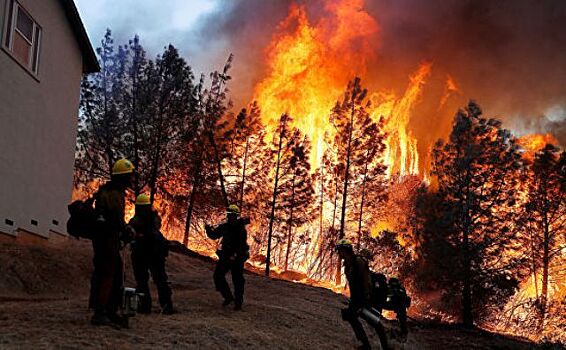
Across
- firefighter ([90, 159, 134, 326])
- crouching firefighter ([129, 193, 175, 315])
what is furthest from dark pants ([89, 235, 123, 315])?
crouching firefighter ([129, 193, 175, 315])

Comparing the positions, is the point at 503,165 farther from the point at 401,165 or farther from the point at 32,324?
the point at 32,324

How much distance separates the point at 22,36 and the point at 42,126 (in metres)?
2.67

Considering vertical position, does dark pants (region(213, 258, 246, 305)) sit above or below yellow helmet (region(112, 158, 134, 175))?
below

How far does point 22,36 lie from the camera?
46.0ft

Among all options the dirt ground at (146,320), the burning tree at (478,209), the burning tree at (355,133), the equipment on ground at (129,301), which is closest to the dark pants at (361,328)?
the dirt ground at (146,320)

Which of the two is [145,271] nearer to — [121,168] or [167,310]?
[167,310]

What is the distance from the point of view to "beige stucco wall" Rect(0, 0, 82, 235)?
1305cm

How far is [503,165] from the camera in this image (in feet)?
85.9

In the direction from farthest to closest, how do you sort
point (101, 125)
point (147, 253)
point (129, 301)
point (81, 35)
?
1. point (101, 125)
2. point (81, 35)
3. point (147, 253)
4. point (129, 301)

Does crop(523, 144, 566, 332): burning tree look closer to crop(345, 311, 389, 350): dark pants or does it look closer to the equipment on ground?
crop(345, 311, 389, 350): dark pants

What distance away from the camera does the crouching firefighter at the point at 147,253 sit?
28.5ft

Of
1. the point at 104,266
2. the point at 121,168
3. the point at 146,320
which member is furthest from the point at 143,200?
the point at 104,266

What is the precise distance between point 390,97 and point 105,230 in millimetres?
43998

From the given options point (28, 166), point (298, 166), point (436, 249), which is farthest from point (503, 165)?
point (28, 166)
